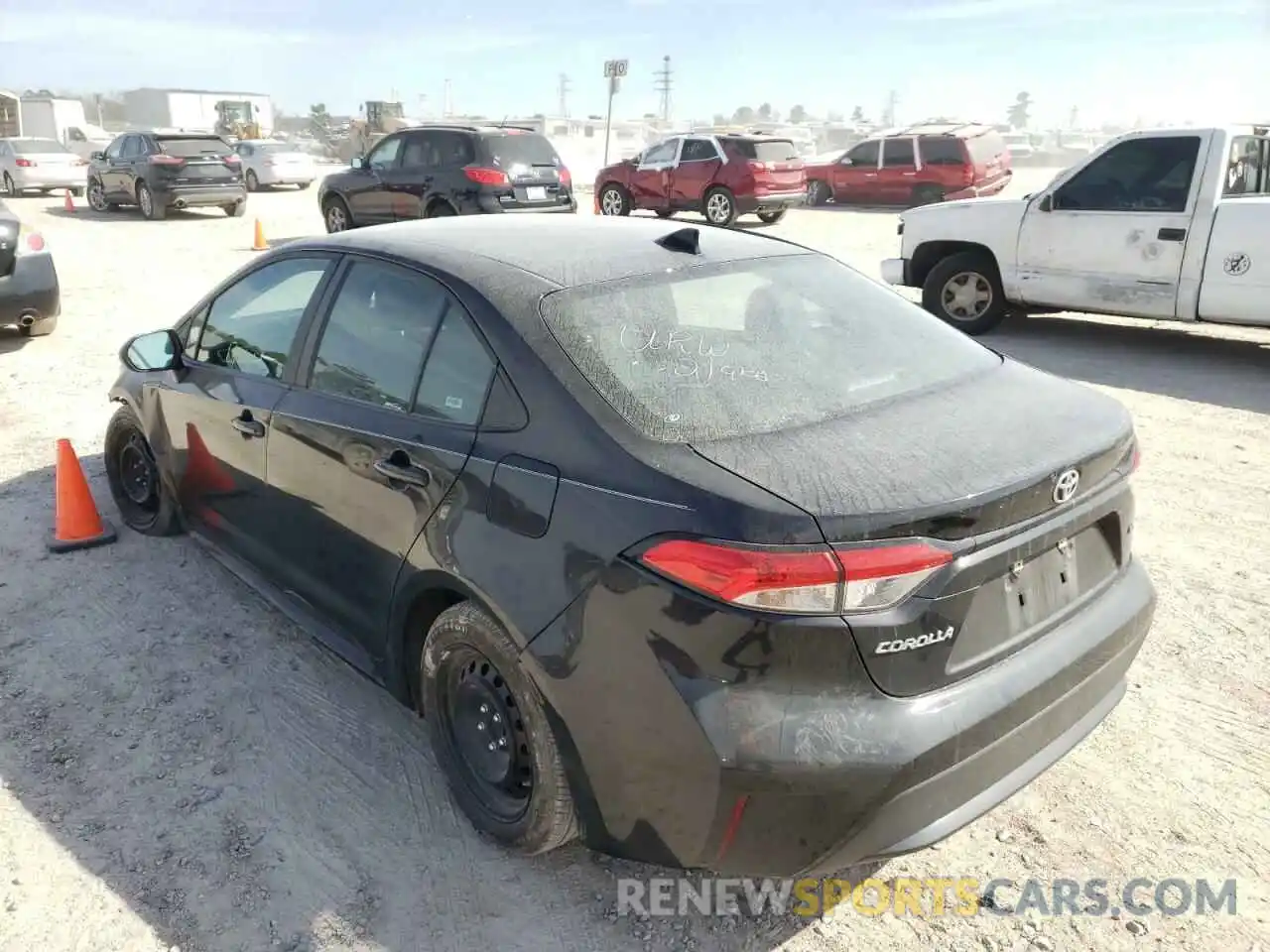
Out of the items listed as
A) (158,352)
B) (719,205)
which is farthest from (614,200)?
(158,352)

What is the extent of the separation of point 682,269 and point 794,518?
1.17m

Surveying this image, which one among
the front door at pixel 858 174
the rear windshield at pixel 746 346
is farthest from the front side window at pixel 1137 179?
the front door at pixel 858 174

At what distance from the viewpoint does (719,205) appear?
18797 mm

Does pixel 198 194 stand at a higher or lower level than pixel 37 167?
lower

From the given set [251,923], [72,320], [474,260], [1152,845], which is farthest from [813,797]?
[72,320]

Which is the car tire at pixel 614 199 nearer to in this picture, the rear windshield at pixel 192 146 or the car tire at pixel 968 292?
the rear windshield at pixel 192 146

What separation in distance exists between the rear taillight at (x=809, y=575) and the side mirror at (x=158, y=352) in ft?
9.67

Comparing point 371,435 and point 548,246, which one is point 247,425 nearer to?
point 371,435

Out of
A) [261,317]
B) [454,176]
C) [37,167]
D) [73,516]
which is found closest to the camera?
[261,317]

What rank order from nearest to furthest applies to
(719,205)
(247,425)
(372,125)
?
(247,425), (719,205), (372,125)

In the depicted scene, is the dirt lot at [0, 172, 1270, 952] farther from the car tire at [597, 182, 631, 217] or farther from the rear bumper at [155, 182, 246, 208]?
the car tire at [597, 182, 631, 217]

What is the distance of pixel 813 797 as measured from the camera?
82.4 inches

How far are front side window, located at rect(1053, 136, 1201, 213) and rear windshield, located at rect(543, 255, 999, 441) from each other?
19.5 feet

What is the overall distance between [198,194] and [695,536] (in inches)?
746
